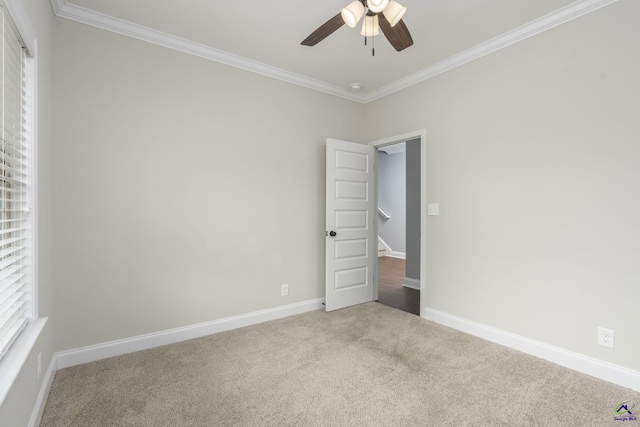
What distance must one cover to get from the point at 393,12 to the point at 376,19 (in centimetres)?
19

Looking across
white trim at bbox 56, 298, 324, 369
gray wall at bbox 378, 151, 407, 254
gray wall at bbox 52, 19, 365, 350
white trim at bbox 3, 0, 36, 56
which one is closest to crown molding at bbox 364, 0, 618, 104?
gray wall at bbox 52, 19, 365, 350

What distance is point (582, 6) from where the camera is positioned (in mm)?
2223

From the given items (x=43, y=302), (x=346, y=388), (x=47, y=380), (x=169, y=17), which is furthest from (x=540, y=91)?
(x=47, y=380)

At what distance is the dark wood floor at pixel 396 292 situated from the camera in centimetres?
389

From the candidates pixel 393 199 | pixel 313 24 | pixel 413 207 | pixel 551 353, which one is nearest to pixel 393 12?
pixel 313 24

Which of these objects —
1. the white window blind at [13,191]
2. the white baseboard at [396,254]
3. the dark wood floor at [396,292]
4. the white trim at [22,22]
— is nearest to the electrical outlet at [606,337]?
the dark wood floor at [396,292]

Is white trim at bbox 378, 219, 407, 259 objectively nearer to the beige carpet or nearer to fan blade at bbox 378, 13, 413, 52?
the beige carpet

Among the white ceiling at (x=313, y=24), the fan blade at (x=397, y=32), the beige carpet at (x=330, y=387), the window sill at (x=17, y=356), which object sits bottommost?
the beige carpet at (x=330, y=387)

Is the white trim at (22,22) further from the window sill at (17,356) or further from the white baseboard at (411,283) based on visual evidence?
the white baseboard at (411,283)

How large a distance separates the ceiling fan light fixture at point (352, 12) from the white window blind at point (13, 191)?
1.61 meters

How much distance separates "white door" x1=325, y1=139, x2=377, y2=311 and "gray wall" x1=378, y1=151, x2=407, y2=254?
156 inches

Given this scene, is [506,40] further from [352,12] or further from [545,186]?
[352,12]

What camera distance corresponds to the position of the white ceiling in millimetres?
2277

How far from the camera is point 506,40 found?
8.71ft
